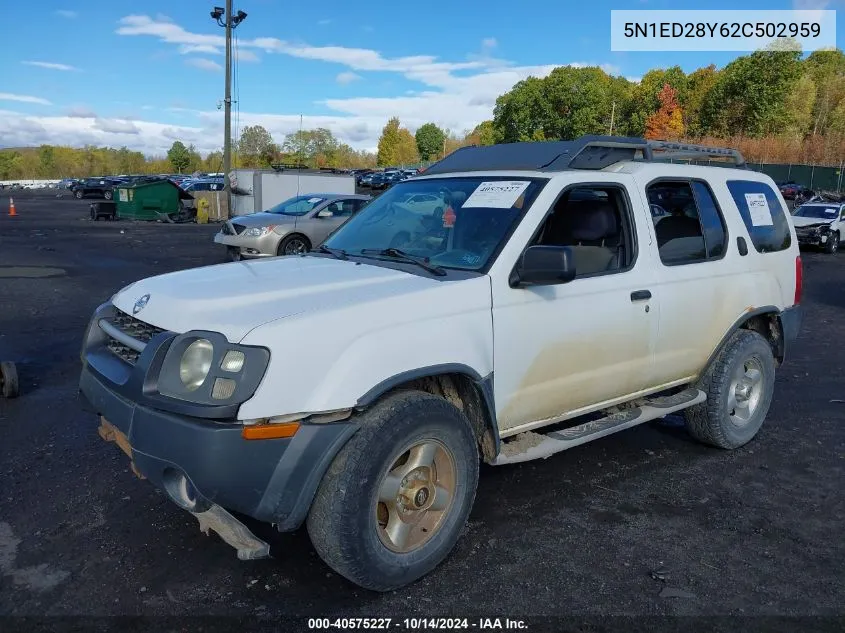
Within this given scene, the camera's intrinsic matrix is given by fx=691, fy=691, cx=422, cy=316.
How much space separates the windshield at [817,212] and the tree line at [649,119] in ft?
117

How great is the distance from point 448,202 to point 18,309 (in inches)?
313

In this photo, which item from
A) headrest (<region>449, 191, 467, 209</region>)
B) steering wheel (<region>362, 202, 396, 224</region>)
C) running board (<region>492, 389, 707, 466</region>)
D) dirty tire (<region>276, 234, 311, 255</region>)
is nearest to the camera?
running board (<region>492, 389, 707, 466</region>)

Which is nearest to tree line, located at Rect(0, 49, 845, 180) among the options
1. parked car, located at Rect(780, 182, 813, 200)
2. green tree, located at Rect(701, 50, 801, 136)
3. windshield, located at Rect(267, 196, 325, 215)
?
green tree, located at Rect(701, 50, 801, 136)

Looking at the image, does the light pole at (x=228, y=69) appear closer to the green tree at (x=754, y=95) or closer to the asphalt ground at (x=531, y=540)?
the asphalt ground at (x=531, y=540)

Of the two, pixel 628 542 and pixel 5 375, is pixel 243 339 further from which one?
pixel 5 375

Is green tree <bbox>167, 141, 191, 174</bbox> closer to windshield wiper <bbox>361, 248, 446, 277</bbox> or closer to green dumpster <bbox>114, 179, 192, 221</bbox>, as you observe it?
green dumpster <bbox>114, 179, 192, 221</bbox>

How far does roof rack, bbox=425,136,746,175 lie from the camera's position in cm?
405

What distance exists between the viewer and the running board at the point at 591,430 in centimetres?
355

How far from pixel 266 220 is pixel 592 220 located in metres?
11.6

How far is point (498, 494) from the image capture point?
4172 mm

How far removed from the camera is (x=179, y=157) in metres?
110

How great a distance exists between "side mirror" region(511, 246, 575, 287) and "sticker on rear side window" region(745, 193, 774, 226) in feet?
7.91

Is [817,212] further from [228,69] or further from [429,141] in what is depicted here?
[429,141]

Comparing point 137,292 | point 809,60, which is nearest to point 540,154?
point 137,292
